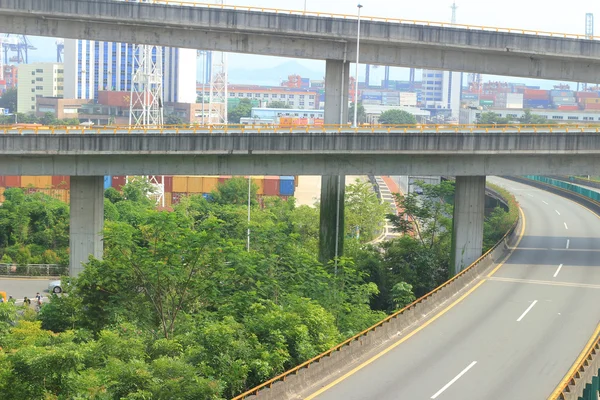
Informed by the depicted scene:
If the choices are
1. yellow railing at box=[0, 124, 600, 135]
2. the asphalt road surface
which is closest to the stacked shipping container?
the asphalt road surface

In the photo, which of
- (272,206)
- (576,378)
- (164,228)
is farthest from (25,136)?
(272,206)

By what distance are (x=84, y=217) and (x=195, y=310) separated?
923 cm

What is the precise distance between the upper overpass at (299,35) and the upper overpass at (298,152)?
21.3 feet

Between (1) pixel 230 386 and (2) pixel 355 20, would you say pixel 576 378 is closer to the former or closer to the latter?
(1) pixel 230 386

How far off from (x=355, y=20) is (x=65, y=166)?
17.0m

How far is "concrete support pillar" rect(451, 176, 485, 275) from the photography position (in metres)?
46.6

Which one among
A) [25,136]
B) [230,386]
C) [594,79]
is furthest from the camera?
[594,79]

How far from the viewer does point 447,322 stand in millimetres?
32844

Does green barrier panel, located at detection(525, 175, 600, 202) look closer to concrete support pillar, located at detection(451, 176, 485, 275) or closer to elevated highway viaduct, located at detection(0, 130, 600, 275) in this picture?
elevated highway viaduct, located at detection(0, 130, 600, 275)

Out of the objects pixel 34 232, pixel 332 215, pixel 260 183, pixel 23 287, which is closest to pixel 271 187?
pixel 260 183

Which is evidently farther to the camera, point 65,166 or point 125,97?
point 125,97

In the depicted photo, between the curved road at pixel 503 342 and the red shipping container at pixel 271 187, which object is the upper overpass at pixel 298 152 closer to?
the curved road at pixel 503 342

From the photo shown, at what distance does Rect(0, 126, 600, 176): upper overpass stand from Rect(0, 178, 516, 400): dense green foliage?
10.4 feet

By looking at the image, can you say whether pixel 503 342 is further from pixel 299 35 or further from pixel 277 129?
pixel 299 35
